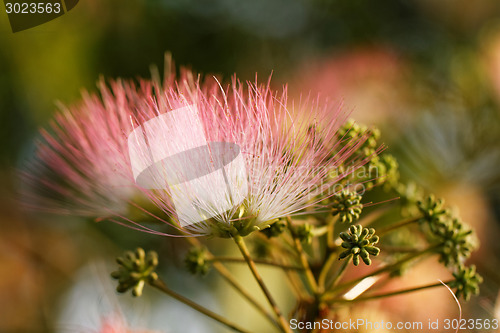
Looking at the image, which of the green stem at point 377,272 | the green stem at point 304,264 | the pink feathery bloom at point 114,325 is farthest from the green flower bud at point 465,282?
the pink feathery bloom at point 114,325

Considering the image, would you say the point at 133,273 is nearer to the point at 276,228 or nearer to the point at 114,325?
the point at 276,228

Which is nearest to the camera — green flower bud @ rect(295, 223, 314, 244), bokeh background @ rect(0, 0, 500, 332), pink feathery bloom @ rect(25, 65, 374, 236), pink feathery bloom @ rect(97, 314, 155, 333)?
pink feathery bloom @ rect(25, 65, 374, 236)

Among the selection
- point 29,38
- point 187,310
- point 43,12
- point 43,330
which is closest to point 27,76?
point 29,38

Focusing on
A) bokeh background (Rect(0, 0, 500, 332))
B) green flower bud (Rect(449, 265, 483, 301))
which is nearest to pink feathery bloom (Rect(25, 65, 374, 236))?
green flower bud (Rect(449, 265, 483, 301))

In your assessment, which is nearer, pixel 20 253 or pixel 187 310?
pixel 187 310

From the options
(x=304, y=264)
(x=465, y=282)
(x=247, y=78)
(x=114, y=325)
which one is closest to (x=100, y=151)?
(x=304, y=264)

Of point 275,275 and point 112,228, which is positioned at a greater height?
point 112,228

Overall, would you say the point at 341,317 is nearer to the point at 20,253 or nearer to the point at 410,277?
the point at 410,277

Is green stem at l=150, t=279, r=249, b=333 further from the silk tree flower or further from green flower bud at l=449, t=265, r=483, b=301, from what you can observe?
green flower bud at l=449, t=265, r=483, b=301

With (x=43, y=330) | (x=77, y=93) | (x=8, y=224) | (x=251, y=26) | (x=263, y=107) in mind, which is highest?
(x=251, y=26)
